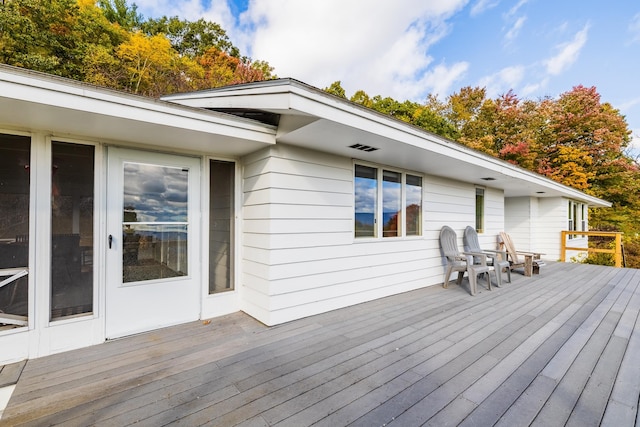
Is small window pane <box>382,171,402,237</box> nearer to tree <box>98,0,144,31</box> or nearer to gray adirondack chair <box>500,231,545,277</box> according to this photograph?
gray adirondack chair <box>500,231,545,277</box>

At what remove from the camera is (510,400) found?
1.78m

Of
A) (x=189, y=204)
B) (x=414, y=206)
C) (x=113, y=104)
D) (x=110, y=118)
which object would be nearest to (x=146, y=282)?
(x=189, y=204)

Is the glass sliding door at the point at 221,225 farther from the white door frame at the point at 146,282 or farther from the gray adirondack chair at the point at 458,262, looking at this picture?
the gray adirondack chair at the point at 458,262

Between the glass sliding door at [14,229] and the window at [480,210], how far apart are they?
708 centimetres

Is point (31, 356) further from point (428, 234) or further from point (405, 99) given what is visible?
point (405, 99)

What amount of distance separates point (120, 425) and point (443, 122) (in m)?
17.5

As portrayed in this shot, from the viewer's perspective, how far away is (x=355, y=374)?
81.7 inches

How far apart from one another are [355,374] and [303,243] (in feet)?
5.01

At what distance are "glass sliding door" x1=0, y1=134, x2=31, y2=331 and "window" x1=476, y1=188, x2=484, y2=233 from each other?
708cm

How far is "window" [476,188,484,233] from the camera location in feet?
20.4

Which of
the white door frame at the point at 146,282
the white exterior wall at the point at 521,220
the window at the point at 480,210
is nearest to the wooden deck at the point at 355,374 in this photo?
the white door frame at the point at 146,282

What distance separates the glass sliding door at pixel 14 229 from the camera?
2277 mm

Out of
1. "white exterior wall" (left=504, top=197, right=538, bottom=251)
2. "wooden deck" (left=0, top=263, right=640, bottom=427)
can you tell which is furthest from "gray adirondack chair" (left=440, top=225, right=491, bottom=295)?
"white exterior wall" (left=504, top=197, right=538, bottom=251)

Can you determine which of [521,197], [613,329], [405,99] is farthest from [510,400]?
[405,99]
